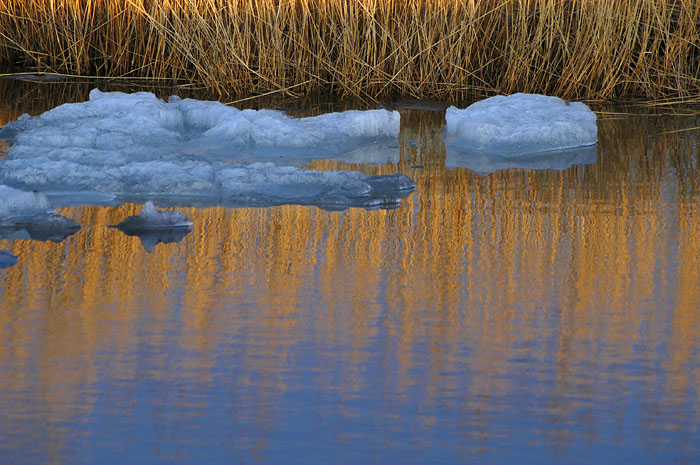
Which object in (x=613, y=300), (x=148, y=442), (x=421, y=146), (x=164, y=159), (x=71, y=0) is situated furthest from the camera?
(x=71, y=0)

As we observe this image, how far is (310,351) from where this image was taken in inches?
83.0

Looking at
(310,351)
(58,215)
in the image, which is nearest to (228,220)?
(58,215)

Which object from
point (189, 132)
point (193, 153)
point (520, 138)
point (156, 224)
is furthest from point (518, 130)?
point (156, 224)

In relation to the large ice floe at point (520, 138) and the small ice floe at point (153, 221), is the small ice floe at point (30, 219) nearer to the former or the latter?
the small ice floe at point (153, 221)

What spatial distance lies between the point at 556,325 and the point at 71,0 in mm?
5352

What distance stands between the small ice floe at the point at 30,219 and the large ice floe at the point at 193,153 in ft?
0.78

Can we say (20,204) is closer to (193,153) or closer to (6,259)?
(6,259)

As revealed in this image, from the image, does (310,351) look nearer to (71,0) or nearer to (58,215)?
(58,215)

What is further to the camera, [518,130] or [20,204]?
[518,130]

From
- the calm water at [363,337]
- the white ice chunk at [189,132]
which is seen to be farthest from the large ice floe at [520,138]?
the calm water at [363,337]

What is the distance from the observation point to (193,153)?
425 cm

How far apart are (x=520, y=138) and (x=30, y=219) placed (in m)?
2.19

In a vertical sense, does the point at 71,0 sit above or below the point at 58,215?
above

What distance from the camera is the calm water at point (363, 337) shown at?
1758 mm
